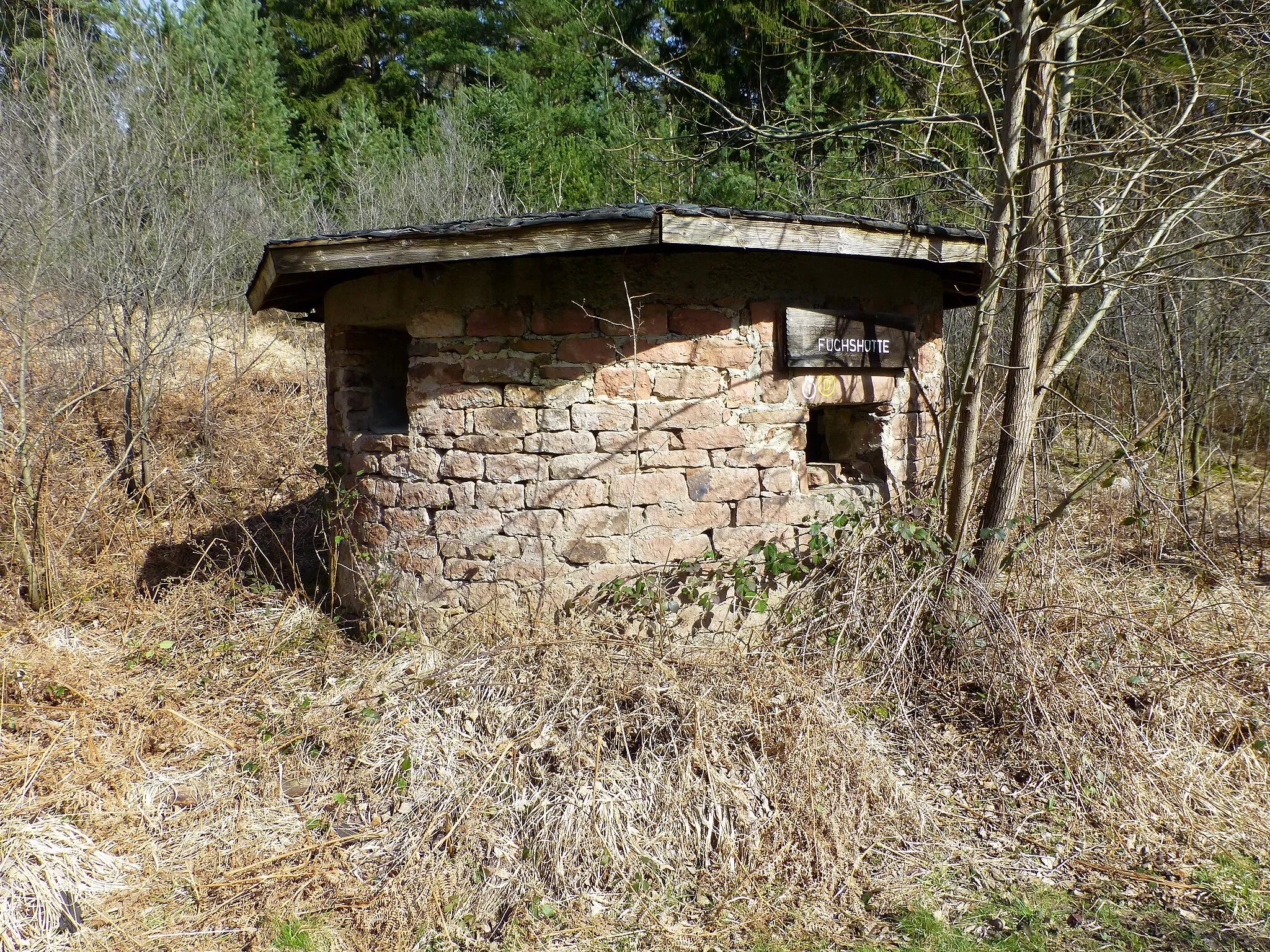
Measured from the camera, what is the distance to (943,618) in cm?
419

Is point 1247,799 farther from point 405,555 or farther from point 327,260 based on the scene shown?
point 327,260

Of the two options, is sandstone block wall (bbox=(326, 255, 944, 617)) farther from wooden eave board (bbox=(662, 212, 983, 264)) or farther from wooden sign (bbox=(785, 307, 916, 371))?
wooden eave board (bbox=(662, 212, 983, 264))

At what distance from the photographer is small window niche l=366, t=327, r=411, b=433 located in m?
5.06

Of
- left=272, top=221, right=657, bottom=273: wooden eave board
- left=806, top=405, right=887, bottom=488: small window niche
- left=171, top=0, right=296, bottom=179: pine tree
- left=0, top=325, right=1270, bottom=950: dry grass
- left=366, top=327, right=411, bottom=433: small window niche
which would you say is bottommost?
left=0, top=325, right=1270, bottom=950: dry grass

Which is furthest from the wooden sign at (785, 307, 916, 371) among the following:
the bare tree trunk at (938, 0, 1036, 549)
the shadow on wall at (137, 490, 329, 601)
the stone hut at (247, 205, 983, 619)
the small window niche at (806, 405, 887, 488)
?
the shadow on wall at (137, 490, 329, 601)

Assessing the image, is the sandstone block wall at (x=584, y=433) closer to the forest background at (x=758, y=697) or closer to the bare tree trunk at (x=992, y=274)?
the forest background at (x=758, y=697)

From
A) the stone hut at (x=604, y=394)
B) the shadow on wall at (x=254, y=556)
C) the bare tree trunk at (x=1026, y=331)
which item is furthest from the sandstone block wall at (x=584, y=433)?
the shadow on wall at (x=254, y=556)

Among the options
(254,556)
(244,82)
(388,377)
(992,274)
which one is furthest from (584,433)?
(244,82)

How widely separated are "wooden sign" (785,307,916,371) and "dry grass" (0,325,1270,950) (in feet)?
3.00

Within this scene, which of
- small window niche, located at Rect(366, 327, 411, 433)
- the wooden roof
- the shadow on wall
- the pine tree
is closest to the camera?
the wooden roof

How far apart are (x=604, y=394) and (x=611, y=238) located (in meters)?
0.79

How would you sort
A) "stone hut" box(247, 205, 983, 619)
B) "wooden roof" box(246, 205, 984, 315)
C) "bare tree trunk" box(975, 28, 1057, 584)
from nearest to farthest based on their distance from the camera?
"wooden roof" box(246, 205, 984, 315) < "stone hut" box(247, 205, 983, 619) < "bare tree trunk" box(975, 28, 1057, 584)

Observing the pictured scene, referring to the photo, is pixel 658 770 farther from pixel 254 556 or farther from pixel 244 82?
pixel 244 82

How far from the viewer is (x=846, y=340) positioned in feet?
14.7
